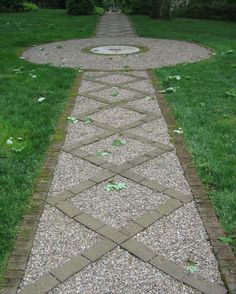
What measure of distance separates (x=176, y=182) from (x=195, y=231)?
2.79 ft

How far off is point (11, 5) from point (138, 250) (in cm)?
2117

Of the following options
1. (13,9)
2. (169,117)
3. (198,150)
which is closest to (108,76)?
(169,117)

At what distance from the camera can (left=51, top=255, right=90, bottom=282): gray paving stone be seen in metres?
2.98

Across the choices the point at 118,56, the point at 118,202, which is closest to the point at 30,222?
the point at 118,202

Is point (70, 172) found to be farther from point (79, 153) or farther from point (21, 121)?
point (21, 121)

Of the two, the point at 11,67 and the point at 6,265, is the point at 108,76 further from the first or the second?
the point at 6,265

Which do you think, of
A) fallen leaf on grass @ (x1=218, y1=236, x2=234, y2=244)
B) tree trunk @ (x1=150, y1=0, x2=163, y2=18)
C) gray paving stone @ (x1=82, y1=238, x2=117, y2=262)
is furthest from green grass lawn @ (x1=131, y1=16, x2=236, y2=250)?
tree trunk @ (x1=150, y1=0, x2=163, y2=18)

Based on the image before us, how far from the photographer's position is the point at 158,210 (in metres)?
3.76

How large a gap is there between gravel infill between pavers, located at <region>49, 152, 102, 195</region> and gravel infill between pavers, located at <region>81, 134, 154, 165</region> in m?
0.26

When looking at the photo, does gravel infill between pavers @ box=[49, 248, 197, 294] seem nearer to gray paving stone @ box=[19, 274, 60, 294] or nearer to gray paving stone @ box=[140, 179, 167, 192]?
gray paving stone @ box=[19, 274, 60, 294]

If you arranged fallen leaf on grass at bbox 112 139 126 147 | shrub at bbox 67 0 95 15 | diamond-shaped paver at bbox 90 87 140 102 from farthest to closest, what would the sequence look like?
shrub at bbox 67 0 95 15 → diamond-shaped paver at bbox 90 87 140 102 → fallen leaf on grass at bbox 112 139 126 147

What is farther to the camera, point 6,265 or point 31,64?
point 31,64

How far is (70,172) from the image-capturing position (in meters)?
4.48

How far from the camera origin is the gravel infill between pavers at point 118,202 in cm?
368
